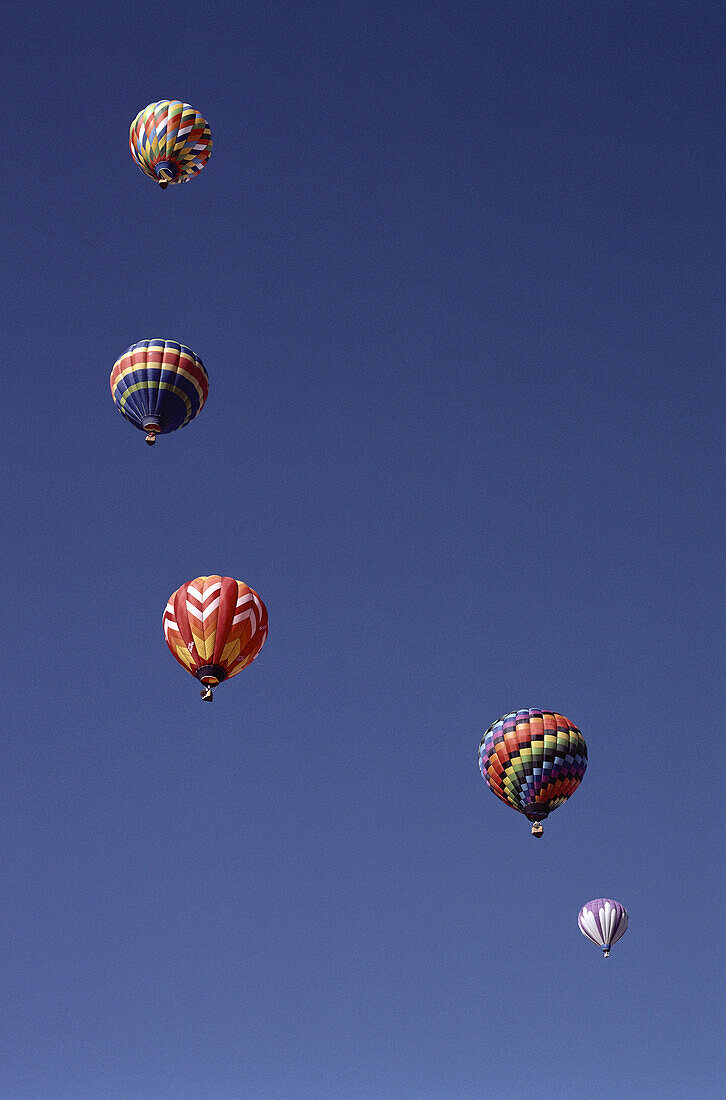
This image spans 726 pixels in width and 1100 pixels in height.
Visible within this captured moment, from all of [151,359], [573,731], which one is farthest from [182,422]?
[573,731]

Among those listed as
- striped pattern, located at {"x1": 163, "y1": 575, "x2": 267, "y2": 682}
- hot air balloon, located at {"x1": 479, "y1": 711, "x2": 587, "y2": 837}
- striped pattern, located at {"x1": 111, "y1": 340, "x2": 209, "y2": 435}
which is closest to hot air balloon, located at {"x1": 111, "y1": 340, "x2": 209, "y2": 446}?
striped pattern, located at {"x1": 111, "y1": 340, "x2": 209, "y2": 435}

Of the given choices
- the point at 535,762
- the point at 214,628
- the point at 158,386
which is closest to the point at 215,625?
the point at 214,628

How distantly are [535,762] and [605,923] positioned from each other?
14.4 metres

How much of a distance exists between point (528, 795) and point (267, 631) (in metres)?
10.1

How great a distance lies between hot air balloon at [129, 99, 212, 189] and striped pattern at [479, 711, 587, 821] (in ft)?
72.0

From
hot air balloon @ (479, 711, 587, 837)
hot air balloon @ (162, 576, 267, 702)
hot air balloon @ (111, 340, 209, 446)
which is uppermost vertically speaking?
hot air balloon @ (111, 340, 209, 446)

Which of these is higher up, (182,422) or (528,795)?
(182,422)

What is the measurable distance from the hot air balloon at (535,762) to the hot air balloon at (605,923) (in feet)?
42.3

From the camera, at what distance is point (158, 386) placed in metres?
44.6

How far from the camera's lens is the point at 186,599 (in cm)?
4112

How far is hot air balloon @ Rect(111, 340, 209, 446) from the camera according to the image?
44594mm

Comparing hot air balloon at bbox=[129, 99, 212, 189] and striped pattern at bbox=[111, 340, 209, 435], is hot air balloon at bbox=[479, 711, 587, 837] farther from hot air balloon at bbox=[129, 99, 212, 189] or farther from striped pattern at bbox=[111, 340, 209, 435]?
hot air balloon at bbox=[129, 99, 212, 189]

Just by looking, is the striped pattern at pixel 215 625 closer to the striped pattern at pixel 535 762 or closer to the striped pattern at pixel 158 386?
the striped pattern at pixel 158 386

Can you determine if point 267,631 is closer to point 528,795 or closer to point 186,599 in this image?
point 186,599
